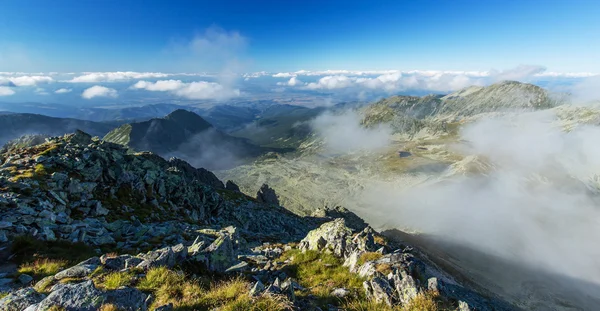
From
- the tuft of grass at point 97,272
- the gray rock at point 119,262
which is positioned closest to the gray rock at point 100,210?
the gray rock at point 119,262

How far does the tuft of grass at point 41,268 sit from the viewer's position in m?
14.2

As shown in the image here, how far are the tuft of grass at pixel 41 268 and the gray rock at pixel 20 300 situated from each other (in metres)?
6.48

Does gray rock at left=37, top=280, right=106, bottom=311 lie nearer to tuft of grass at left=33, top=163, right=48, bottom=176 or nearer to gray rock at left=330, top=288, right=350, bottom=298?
gray rock at left=330, top=288, right=350, bottom=298

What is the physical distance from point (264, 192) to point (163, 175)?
93.5 m

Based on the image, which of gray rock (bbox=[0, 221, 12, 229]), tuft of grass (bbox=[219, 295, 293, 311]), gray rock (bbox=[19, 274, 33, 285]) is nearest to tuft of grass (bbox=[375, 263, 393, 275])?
tuft of grass (bbox=[219, 295, 293, 311])

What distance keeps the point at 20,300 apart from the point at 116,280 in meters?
2.93

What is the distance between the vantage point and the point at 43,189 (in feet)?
87.0

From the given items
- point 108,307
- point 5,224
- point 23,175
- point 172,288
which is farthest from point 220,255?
point 23,175

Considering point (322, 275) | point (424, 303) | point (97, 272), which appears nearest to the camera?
point (424, 303)

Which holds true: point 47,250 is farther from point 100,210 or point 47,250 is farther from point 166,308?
point 166,308

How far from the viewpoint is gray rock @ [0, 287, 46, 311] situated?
877cm

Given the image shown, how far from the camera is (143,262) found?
1348cm

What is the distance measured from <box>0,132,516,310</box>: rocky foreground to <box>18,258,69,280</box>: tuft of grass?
0.25 feet

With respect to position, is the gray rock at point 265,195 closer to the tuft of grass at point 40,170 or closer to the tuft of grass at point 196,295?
the tuft of grass at point 40,170
